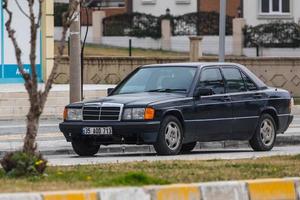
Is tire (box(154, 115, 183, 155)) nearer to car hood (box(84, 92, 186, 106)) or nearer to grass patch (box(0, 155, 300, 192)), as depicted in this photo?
car hood (box(84, 92, 186, 106))

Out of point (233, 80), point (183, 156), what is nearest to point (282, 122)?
point (233, 80)

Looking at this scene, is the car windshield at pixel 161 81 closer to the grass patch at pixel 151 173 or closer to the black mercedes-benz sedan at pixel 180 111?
the black mercedes-benz sedan at pixel 180 111

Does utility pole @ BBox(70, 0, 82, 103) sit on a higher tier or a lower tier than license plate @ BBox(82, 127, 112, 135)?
higher

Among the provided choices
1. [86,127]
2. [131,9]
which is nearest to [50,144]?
[86,127]

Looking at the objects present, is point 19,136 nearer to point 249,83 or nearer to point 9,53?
point 249,83

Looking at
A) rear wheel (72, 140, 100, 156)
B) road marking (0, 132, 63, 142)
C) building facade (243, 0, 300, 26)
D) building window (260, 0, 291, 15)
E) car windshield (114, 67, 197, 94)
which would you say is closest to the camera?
rear wheel (72, 140, 100, 156)

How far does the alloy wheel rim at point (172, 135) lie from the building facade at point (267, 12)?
121 feet

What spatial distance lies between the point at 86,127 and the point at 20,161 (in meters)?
5.43

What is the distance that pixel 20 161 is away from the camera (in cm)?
1184

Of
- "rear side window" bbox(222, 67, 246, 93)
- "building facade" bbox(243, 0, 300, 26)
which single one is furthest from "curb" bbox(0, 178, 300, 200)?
"building facade" bbox(243, 0, 300, 26)

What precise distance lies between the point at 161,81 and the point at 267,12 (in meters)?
Result: 37.3

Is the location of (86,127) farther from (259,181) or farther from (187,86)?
(259,181)

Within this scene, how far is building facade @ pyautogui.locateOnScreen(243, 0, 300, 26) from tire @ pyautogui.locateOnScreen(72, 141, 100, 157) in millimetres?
36278

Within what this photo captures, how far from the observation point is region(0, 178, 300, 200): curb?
10.5 m
